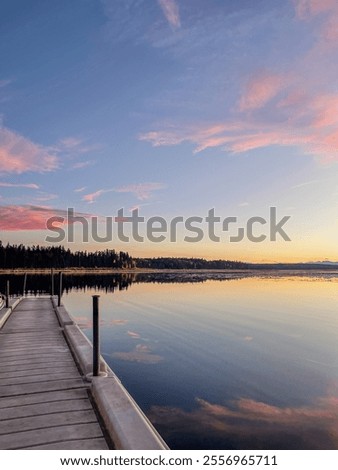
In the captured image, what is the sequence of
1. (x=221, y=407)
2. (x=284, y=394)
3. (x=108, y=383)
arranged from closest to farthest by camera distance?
(x=108, y=383), (x=221, y=407), (x=284, y=394)

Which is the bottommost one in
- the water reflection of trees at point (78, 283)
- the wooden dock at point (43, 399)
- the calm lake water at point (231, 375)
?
the calm lake water at point (231, 375)

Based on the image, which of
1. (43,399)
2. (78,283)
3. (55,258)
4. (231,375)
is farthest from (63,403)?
(55,258)

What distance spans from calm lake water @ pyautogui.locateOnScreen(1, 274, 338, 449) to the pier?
236cm

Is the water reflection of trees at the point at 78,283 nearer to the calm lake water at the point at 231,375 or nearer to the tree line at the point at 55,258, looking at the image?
the calm lake water at the point at 231,375

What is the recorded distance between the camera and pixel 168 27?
48.7ft

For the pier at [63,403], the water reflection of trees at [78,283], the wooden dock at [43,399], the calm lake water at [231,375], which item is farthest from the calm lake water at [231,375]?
the water reflection of trees at [78,283]

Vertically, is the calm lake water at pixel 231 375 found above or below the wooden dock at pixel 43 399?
below

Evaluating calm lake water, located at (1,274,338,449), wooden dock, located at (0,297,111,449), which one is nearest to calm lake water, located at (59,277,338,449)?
calm lake water, located at (1,274,338,449)

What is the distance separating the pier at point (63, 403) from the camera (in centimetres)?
437

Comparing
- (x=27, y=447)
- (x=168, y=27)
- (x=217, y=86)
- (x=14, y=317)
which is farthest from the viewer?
(x=217, y=86)

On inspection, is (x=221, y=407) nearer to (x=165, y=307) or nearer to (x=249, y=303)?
(x=165, y=307)

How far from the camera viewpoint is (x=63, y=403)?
18.3ft

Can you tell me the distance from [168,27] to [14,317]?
1296cm

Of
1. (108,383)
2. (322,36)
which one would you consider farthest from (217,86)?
(108,383)
